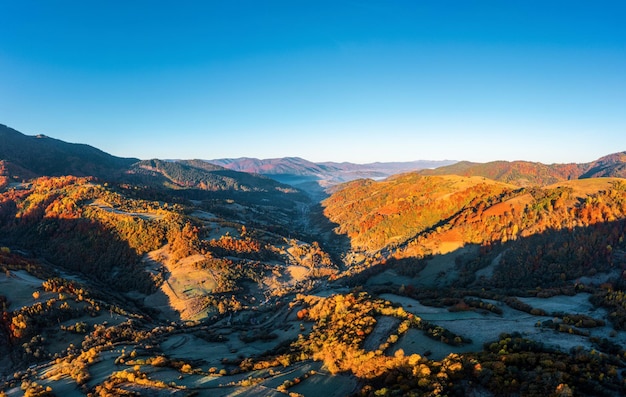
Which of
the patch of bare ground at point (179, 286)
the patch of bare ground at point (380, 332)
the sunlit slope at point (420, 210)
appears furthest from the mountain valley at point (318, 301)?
the sunlit slope at point (420, 210)

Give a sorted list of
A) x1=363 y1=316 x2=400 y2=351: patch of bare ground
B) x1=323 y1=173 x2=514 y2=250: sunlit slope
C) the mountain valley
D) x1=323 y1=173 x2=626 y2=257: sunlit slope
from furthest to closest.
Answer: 1. x1=323 y1=173 x2=514 y2=250: sunlit slope
2. x1=323 y1=173 x2=626 y2=257: sunlit slope
3. x1=363 y1=316 x2=400 y2=351: patch of bare ground
4. the mountain valley

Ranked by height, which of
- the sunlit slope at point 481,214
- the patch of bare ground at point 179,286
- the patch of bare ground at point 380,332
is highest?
the sunlit slope at point 481,214

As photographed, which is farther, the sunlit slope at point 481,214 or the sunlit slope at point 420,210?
the sunlit slope at point 420,210

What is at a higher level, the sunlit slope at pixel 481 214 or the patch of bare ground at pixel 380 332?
the sunlit slope at pixel 481 214

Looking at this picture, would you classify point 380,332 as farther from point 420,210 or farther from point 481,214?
point 420,210

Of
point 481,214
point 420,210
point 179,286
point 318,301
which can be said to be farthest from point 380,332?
point 420,210

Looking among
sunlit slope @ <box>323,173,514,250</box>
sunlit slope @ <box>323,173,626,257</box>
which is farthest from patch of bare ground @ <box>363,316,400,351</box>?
sunlit slope @ <box>323,173,514,250</box>

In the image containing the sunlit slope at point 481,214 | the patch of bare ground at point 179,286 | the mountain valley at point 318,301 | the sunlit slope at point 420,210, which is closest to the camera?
the mountain valley at point 318,301

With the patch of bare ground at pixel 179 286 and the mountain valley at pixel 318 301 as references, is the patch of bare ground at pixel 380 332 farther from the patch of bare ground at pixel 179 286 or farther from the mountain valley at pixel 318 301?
the patch of bare ground at pixel 179 286

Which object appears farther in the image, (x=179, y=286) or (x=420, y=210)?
(x=420, y=210)

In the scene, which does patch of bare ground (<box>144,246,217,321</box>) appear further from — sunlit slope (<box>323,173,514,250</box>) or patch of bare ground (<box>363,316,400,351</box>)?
sunlit slope (<box>323,173,514,250</box>)
